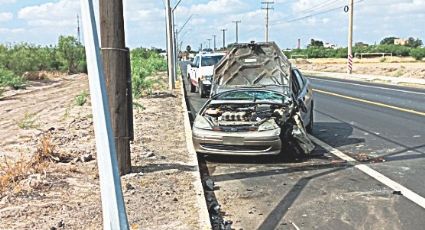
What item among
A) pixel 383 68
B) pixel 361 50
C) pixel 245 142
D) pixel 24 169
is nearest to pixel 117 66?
pixel 24 169

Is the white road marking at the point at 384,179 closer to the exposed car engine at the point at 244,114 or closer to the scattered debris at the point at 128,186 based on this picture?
the exposed car engine at the point at 244,114

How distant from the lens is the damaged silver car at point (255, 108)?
9.05m

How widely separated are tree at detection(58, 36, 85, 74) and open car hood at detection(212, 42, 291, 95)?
141ft

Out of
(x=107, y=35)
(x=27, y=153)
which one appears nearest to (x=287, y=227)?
(x=107, y=35)

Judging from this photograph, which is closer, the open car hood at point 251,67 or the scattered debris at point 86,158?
the scattered debris at point 86,158

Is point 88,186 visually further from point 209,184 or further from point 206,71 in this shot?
point 206,71

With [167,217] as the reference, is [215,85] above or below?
above

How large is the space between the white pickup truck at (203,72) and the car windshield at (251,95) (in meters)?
12.0

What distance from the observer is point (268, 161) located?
945cm

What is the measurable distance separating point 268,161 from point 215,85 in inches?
111

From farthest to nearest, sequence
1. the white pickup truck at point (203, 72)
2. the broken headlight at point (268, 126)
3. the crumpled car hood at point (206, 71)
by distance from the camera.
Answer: the crumpled car hood at point (206, 71) → the white pickup truck at point (203, 72) → the broken headlight at point (268, 126)

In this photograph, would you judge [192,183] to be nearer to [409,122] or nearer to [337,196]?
[337,196]

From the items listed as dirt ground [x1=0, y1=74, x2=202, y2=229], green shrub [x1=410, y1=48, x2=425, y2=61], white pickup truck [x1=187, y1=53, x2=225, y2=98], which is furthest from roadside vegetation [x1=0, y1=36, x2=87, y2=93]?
green shrub [x1=410, y1=48, x2=425, y2=61]

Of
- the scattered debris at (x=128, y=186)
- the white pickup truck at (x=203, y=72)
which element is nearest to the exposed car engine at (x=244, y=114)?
the scattered debris at (x=128, y=186)
